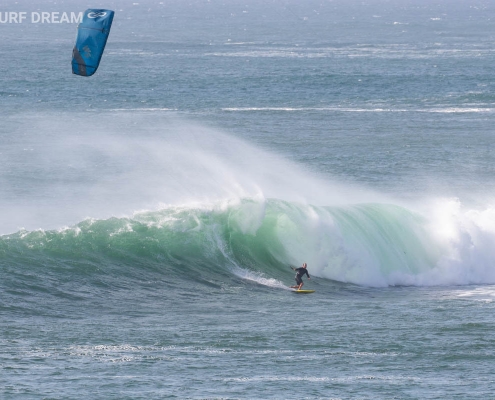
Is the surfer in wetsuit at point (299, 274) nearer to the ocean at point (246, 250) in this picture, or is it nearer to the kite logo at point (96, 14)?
the ocean at point (246, 250)

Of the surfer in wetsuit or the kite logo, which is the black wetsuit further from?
the kite logo

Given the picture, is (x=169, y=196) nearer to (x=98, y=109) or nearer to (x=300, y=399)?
(x=300, y=399)

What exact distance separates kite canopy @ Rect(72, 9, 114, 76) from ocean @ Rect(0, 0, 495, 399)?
4122 mm

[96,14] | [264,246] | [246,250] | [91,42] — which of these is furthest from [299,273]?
[96,14]

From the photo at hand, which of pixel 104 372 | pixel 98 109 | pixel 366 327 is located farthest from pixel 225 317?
pixel 98 109

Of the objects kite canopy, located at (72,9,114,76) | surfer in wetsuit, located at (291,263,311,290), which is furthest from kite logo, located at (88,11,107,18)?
surfer in wetsuit, located at (291,263,311,290)

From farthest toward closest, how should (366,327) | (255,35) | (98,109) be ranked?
(255,35), (98,109), (366,327)

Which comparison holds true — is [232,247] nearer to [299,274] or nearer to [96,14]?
[299,274]

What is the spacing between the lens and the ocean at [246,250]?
1767 cm

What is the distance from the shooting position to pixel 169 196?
3662cm

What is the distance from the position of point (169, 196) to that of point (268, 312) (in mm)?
15436

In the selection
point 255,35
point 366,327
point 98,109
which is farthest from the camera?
point 255,35

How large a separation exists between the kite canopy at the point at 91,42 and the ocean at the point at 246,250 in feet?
13.5

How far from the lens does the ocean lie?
17.7 metres
